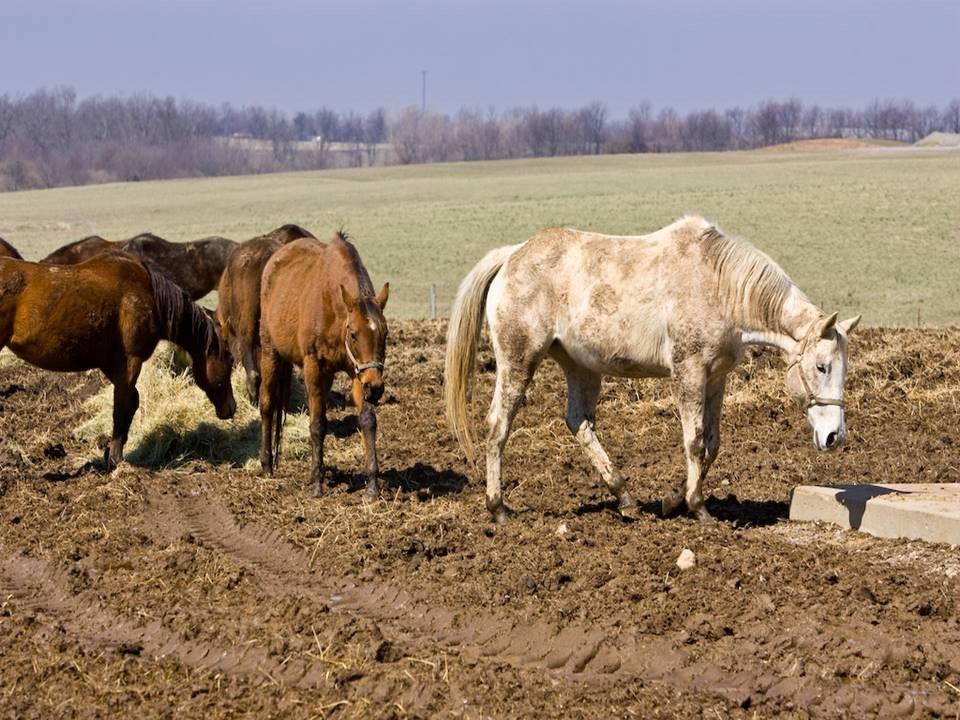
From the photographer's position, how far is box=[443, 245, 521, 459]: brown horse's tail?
29.5 ft

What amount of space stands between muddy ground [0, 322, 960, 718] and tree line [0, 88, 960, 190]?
106651 millimetres

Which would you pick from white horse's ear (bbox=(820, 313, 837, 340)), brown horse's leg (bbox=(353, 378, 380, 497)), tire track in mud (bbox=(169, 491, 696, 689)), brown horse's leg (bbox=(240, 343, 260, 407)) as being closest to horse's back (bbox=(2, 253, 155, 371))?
brown horse's leg (bbox=(240, 343, 260, 407))

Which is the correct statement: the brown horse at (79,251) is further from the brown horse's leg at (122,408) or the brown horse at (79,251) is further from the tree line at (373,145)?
the tree line at (373,145)

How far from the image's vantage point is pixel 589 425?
8867 millimetres

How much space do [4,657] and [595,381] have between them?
14.2ft

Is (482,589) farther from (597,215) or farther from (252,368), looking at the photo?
(597,215)

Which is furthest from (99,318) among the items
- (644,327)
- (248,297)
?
(644,327)

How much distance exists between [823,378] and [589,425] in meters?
1.72

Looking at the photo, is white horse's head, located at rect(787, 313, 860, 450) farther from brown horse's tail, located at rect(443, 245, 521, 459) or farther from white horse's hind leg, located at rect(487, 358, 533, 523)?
brown horse's tail, located at rect(443, 245, 521, 459)

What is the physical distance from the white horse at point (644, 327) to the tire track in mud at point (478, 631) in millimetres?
1478

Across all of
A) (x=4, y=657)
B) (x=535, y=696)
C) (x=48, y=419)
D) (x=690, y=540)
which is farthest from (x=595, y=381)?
(x=48, y=419)

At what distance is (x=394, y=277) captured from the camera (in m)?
37.0

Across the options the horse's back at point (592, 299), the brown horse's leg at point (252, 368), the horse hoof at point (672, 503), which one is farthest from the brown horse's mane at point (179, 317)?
the horse hoof at point (672, 503)

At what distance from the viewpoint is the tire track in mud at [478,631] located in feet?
20.0
